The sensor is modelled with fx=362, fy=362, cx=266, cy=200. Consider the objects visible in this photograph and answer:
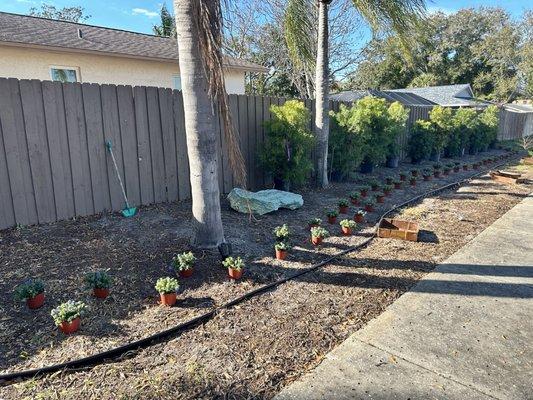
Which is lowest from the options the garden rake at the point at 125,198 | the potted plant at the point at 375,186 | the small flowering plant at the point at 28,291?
the small flowering plant at the point at 28,291

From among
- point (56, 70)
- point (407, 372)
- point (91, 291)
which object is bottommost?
point (407, 372)

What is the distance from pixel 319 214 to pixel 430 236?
1.61 m

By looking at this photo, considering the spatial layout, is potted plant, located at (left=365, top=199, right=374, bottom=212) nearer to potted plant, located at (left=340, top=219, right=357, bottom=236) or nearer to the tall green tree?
potted plant, located at (left=340, top=219, right=357, bottom=236)

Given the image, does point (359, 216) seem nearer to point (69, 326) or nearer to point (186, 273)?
point (186, 273)

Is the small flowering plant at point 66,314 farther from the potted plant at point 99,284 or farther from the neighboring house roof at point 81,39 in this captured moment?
the neighboring house roof at point 81,39

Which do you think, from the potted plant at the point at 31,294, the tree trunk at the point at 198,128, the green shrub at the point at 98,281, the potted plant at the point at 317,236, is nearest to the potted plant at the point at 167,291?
the green shrub at the point at 98,281

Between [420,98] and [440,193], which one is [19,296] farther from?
[420,98]

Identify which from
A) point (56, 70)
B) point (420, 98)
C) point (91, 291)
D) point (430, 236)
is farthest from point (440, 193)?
point (420, 98)

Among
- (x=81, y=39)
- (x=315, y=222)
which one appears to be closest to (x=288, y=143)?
(x=315, y=222)

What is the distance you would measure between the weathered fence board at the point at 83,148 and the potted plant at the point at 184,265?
1613mm

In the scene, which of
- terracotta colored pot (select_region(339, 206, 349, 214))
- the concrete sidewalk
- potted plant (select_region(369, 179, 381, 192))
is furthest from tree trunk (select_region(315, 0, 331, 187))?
the concrete sidewalk

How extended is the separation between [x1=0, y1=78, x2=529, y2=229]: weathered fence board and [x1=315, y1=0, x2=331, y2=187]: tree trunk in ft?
5.85

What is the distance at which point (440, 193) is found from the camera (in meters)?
7.46

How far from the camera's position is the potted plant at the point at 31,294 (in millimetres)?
2699
